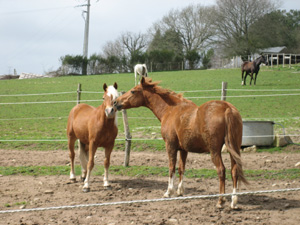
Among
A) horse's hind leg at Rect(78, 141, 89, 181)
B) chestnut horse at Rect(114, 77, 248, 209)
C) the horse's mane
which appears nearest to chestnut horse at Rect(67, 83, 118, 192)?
horse's hind leg at Rect(78, 141, 89, 181)

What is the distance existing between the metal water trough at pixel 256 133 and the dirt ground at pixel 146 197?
835 millimetres

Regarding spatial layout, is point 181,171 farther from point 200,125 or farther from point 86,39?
point 86,39

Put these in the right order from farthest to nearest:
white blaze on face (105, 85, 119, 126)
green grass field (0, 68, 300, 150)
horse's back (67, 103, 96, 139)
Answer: green grass field (0, 68, 300, 150) < horse's back (67, 103, 96, 139) < white blaze on face (105, 85, 119, 126)

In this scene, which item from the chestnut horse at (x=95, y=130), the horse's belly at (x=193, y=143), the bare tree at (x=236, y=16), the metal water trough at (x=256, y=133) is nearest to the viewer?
the horse's belly at (x=193, y=143)

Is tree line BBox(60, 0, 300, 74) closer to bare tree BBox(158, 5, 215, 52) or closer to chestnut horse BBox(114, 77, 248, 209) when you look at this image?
bare tree BBox(158, 5, 215, 52)

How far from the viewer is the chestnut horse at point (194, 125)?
5109 millimetres

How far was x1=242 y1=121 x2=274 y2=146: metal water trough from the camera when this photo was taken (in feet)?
31.9

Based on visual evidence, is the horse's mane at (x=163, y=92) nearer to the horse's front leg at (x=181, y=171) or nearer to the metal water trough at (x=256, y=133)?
the horse's front leg at (x=181, y=171)

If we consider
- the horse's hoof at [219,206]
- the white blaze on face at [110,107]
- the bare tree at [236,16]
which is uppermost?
the bare tree at [236,16]

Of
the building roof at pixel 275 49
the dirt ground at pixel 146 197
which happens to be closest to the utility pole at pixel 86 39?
the building roof at pixel 275 49

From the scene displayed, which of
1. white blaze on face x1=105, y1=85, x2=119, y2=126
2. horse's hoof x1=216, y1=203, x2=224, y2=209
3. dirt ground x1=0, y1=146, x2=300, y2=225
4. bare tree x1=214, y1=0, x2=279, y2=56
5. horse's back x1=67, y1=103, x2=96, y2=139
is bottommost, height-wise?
dirt ground x1=0, y1=146, x2=300, y2=225

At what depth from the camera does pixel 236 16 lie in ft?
169

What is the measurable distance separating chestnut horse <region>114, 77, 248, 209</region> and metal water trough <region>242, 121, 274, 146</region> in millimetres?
4025

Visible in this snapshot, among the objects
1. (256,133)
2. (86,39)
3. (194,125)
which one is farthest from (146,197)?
(86,39)
